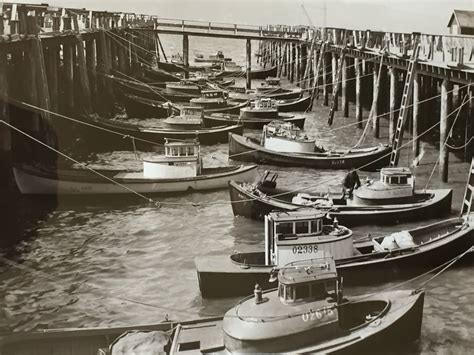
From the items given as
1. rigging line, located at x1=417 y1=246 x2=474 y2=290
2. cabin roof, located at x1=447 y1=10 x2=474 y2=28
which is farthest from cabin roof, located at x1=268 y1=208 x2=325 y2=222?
cabin roof, located at x1=447 y1=10 x2=474 y2=28

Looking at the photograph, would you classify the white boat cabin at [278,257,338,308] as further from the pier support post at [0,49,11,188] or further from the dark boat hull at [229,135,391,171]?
the dark boat hull at [229,135,391,171]

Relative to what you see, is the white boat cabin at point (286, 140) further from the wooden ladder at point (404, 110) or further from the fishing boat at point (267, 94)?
the fishing boat at point (267, 94)

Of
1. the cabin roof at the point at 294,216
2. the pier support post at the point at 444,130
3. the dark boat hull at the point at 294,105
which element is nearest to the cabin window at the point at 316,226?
the cabin roof at the point at 294,216

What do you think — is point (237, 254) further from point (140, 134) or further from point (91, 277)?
point (140, 134)

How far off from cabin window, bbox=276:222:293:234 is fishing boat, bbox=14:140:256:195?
1118cm

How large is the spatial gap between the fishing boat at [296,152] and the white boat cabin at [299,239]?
13502 mm

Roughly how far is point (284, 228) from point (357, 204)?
25.0 feet

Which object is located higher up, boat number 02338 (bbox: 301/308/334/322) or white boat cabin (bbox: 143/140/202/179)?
white boat cabin (bbox: 143/140/202/179)

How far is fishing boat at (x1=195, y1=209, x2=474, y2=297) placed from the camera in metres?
17.0

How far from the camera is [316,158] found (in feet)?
106

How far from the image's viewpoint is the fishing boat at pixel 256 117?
144 feet

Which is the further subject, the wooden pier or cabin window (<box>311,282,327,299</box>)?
the wooden pier

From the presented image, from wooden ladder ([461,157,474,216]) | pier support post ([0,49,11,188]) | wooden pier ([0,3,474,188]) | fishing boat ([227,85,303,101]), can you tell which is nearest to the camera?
wooden ladder ([461,157,474,216])

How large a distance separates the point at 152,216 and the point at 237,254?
26.1 ft
